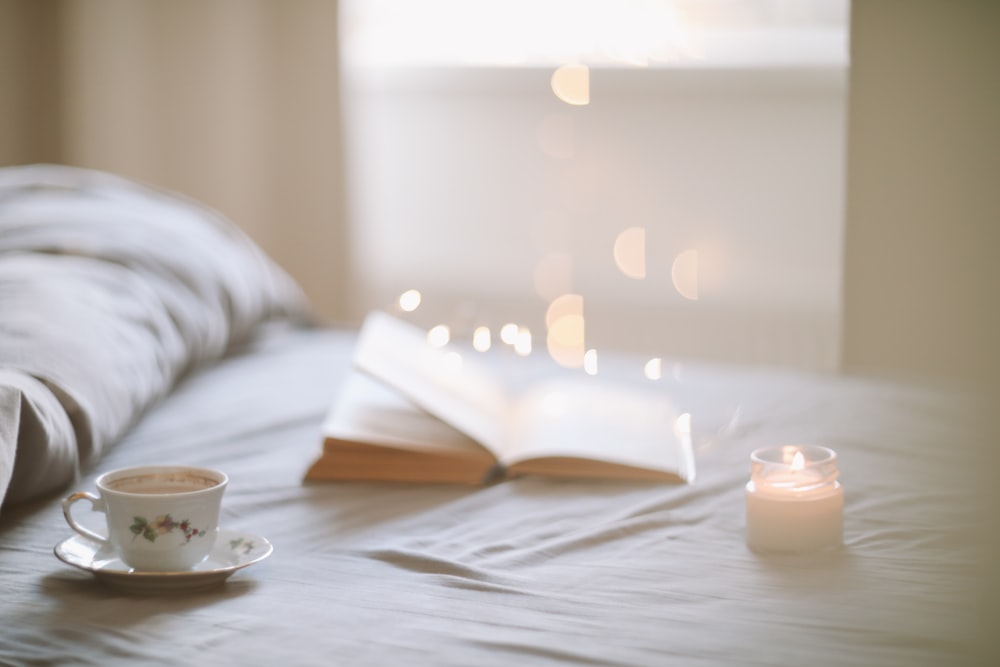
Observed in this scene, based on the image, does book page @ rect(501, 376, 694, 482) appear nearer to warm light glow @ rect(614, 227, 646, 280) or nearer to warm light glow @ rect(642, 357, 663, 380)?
warm light glow @ rect(642, 357, 663, 380)

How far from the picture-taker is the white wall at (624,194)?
2145 mm

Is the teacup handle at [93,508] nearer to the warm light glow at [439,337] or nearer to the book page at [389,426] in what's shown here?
the book page at [389,426]

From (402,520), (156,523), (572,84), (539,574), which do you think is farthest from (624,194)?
(156,523)

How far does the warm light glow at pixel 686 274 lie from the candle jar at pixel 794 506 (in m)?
1.38

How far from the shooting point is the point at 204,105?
8.70ft

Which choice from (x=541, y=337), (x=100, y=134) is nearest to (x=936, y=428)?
(x=541, y=337)

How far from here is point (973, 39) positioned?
2.08m

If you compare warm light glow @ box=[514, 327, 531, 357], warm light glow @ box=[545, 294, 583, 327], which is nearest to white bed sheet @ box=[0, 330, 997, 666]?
warm light glow @ box=[514, 327, 531, 357]

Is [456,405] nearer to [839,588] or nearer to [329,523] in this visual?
[329,523]

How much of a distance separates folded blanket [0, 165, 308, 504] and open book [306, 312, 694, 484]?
8.5 inches

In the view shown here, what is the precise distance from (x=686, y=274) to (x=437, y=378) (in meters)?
1.14

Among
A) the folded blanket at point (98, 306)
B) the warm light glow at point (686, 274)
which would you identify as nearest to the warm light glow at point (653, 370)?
the folded blanket at point (98, 306)

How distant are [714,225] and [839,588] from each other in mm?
1495

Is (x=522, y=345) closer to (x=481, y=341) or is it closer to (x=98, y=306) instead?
(x=481, y=341)
